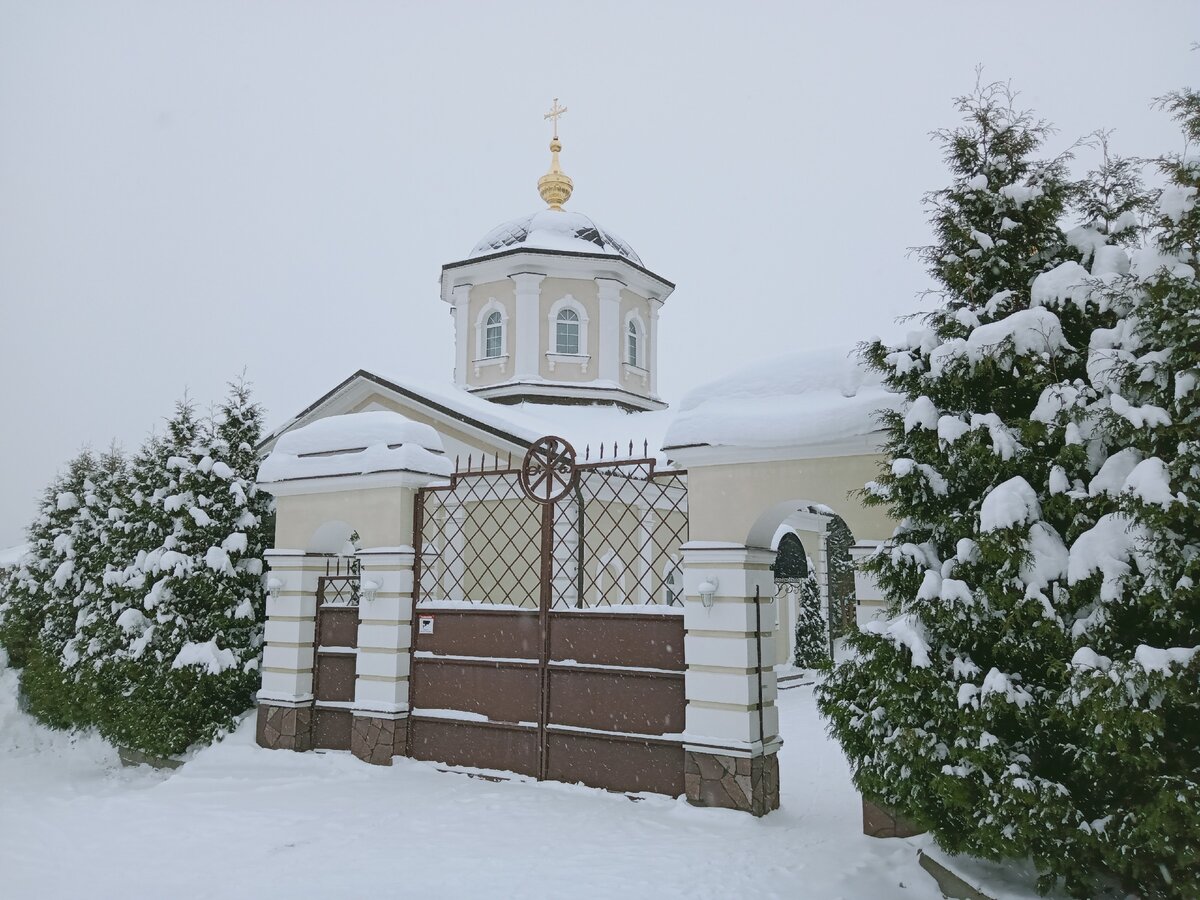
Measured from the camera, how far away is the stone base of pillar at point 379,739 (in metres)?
8.88

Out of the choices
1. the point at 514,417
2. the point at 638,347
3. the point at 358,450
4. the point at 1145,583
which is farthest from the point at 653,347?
the point at 1145,583

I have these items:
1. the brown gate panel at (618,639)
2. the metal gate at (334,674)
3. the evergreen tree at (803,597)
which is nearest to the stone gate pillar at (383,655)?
the metal gate at (334,674)

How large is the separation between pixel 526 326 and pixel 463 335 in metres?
1.63

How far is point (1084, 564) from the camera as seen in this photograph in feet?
14.7

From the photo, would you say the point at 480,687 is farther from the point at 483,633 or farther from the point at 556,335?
the point at 556,335

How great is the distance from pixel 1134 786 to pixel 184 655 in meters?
9.53

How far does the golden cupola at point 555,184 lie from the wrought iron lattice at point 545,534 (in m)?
8.27

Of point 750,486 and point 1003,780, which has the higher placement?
point 750,486

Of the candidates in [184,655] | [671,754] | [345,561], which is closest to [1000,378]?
[671,754]

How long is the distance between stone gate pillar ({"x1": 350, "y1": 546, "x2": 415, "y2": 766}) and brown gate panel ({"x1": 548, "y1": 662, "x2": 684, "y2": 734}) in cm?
180

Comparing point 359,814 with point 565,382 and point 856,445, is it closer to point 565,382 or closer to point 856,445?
point 856,445

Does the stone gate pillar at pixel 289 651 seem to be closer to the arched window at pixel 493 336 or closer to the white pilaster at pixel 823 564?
the arched window at pixel 493 336

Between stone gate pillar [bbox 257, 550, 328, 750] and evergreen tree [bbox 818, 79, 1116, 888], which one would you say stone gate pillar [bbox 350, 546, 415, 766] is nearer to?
stone gate pillar [bbox 257, 550, 328, 750]

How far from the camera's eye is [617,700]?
25.7 ft
